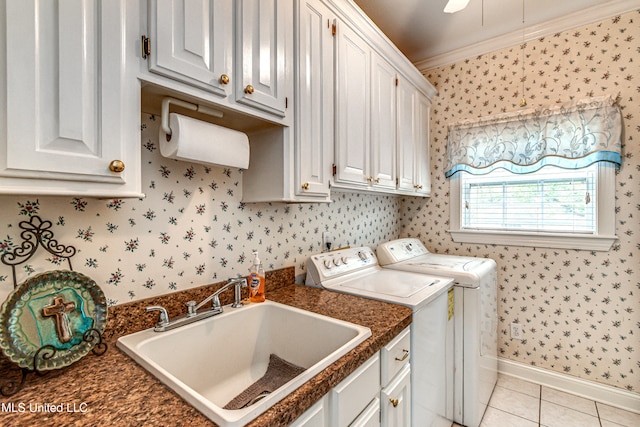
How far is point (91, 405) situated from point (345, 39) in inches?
66.8

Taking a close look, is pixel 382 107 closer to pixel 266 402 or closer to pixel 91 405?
pixel 266 402

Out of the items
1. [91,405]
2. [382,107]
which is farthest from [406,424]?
[382,107]

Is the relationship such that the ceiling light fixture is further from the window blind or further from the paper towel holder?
the window blind

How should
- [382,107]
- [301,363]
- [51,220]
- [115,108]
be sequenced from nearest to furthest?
[115,108]
[51,220]
[301,363]
[382,107]

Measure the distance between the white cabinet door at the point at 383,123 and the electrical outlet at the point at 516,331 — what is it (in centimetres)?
152

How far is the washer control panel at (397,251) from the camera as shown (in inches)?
84.2

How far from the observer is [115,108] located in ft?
2.41

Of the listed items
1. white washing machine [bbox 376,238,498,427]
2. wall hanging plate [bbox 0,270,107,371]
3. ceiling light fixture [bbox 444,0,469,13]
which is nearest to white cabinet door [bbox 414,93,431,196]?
white washing machine [bbox 376,238,498,427]

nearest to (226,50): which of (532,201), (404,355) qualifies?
(404,355)

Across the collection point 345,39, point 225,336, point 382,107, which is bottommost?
point 225,336

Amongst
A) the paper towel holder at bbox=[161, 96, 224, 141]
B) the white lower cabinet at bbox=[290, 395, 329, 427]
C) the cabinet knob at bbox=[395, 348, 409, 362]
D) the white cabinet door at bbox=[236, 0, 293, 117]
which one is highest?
the white cabinet door at bbox=[236, 0, 293, 117]

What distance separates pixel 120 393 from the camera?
69 centimetres

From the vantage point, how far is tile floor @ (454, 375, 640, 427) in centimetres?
186

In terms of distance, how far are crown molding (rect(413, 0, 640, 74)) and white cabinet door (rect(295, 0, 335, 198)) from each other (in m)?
1.58
